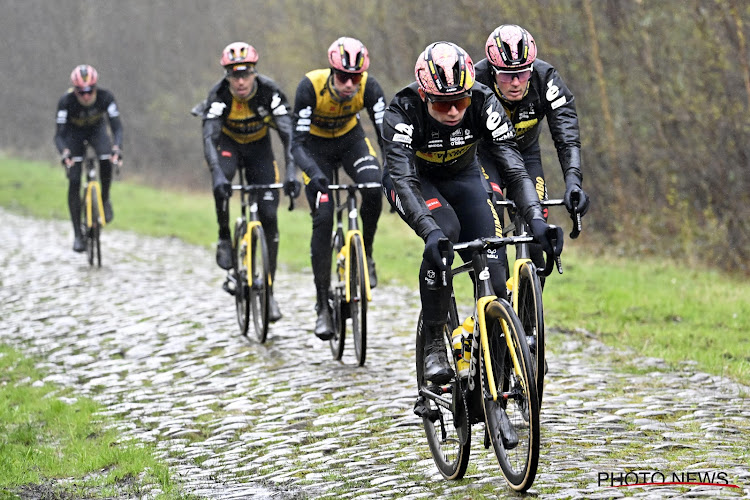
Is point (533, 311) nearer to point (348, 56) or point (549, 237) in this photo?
point (549, 237)

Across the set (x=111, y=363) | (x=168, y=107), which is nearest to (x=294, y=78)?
(x=168, y=107)

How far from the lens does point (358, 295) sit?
8586mm

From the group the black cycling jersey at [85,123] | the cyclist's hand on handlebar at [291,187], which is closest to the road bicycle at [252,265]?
the cyclist's hand on handlebar at [291,187]

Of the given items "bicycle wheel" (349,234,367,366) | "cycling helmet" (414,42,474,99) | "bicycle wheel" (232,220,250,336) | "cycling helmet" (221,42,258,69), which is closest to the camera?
"cycling helmet" (414,42,474,99)

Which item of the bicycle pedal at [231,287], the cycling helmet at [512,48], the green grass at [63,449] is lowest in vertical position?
the green grass at [63,449]

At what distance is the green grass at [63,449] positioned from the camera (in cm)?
632

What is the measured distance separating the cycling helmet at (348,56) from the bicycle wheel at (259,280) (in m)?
1.99

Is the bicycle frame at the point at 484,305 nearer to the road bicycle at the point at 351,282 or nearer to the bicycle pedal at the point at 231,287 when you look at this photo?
the road bicycle at the point at 351,282

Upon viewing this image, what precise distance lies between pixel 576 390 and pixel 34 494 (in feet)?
12.9

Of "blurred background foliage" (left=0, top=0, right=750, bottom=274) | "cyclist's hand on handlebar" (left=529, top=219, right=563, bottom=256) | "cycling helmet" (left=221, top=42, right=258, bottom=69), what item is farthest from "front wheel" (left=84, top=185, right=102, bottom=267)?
"cyclist's hand on handlebar" (left=529, top=219, right=563, bottom=256)

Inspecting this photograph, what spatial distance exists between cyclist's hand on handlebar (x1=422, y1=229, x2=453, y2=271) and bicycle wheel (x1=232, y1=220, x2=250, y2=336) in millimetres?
5044

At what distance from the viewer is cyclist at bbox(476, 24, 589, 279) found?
281 inches

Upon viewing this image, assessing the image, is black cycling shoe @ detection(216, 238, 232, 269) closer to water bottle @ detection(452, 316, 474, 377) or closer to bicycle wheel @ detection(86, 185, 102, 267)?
bicycle wheel @ detection(86, 185, 102, 267)

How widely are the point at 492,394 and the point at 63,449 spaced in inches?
141
